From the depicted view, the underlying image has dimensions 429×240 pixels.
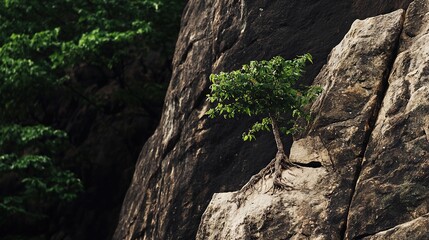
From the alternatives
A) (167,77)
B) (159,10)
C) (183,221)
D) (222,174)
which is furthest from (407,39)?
(167,77)

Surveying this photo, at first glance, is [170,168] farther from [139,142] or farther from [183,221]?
[139,142]

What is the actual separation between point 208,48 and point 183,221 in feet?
13.4

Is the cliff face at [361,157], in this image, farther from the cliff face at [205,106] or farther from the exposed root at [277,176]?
the cliff face at [205,106]

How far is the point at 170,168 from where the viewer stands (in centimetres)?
1953

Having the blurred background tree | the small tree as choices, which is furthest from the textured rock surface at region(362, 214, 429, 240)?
the blurred background tree

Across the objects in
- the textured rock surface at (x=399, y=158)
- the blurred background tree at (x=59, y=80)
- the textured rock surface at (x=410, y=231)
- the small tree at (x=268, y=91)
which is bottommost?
the textured rock surface at (x=410, y=231)

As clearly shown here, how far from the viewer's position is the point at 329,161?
46.8 ft

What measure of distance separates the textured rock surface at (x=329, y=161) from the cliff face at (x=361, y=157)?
0.06 feet

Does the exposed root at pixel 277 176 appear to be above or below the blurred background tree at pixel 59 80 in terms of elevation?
below

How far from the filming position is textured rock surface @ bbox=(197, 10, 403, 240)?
13711 millimetres

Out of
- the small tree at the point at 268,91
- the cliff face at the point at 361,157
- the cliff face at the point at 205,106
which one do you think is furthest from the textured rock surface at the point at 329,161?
the cliff face at the point at 205,106

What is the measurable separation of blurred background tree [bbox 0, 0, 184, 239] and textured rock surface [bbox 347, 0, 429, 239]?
1117cm

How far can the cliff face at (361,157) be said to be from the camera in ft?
42.1

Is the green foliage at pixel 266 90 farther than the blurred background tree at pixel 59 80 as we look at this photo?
No
